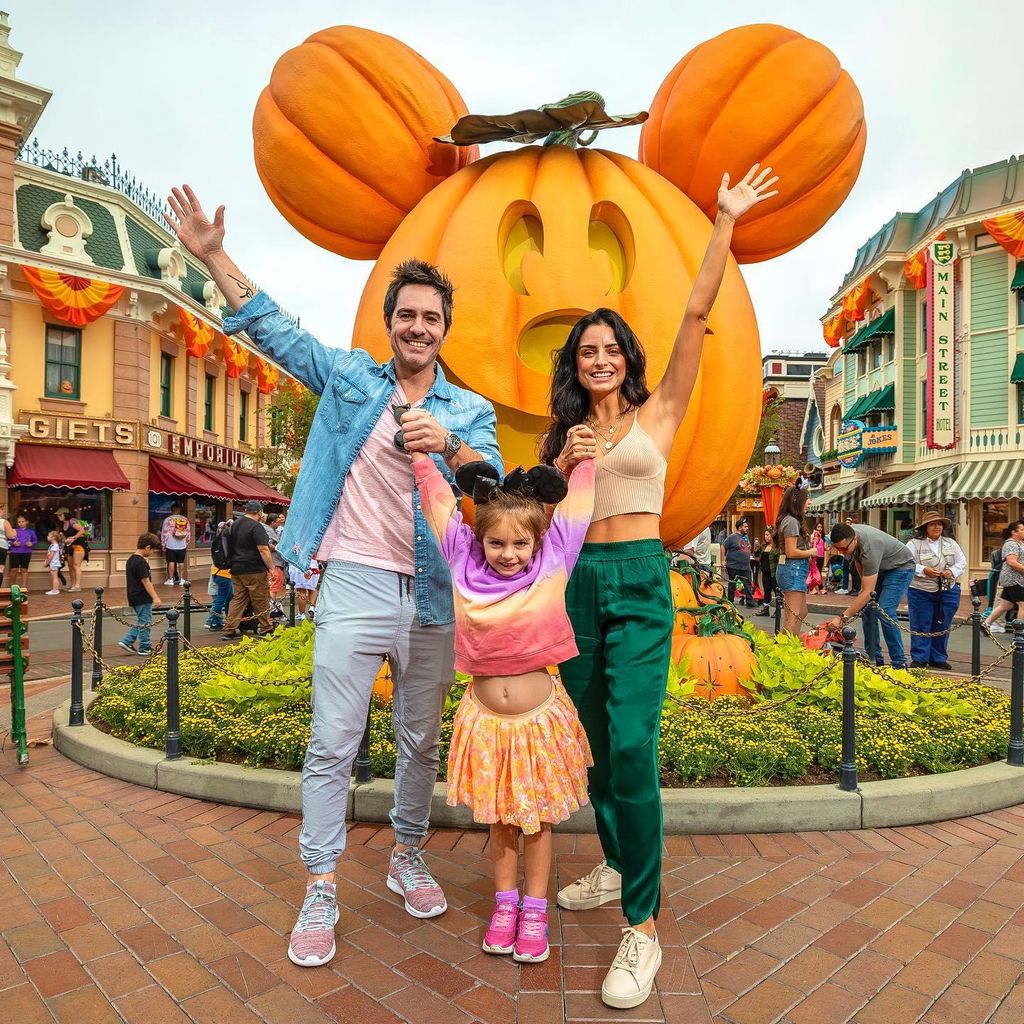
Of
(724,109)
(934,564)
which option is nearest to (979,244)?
(934,564)

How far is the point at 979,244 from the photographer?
1850cm

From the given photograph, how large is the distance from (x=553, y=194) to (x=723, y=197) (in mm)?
1597

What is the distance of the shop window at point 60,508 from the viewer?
16.2 m

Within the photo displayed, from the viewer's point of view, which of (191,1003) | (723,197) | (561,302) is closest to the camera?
A: (191,1003)

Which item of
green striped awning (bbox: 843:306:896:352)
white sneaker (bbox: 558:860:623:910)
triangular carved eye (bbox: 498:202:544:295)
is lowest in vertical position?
white sneaker (bbox: 558:860:623:910)

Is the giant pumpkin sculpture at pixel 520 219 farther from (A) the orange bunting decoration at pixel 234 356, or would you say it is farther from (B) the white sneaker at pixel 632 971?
(A) the orange bunting decoration at pixel 234 356

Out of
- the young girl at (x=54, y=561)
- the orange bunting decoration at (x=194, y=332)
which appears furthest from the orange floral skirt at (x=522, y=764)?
the orange bunting decoration at (x=194, y=332)

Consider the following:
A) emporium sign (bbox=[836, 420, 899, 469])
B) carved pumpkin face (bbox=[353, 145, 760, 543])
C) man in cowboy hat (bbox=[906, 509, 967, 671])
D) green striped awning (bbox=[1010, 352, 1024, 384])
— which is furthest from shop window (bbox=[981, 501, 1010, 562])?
carved pumpkin face (bbox=[353, 145, 760, 543])

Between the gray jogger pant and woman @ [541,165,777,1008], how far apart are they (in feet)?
1.57

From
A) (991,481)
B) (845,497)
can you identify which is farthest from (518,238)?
(845,497)

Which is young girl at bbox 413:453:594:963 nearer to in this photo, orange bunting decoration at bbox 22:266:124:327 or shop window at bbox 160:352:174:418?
orange bunting decoration at bbox 22:266:124:327

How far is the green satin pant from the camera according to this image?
6.75 ft

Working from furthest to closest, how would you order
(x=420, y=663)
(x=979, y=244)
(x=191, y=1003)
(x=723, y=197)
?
(x=979, y=244)
(x=420, y=663)
(x=723, y=197)
(x=191, y=1003)

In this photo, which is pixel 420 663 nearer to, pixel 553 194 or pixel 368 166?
pixel 553 194
